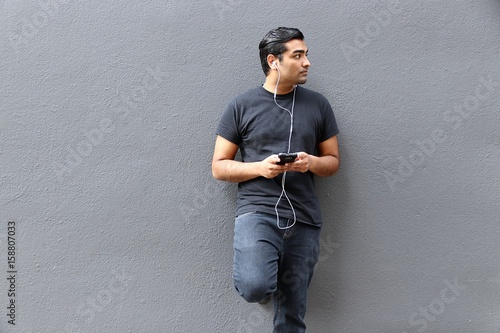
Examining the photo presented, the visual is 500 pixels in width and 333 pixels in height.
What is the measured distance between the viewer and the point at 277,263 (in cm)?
281

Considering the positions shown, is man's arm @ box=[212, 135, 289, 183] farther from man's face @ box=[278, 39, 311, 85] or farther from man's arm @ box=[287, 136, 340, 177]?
man's face @ box=[278, 39, 311, 85]

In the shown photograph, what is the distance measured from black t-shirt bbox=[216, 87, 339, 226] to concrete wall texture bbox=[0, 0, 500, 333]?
0.93 ft

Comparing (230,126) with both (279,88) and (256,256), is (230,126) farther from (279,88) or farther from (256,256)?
(256,256)

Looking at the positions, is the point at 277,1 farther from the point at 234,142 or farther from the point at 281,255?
the point at 281,255

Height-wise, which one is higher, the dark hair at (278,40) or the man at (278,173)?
the dark hair at (278,40)

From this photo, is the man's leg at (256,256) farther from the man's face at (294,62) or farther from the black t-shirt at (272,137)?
the man's face at (294,62)

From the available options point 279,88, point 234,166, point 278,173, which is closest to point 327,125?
point 279,88

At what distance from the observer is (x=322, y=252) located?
327cm

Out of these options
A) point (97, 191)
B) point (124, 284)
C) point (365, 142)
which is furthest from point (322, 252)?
point (97, 191)

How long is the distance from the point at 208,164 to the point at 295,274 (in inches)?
35.5

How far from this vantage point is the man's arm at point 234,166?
8.88 ft

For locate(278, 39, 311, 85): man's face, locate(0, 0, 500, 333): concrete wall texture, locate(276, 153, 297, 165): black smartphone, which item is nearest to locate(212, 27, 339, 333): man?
locate(278, 39, 311, 85): man's face

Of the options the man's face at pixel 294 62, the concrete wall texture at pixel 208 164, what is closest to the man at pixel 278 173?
the man's face at pixel 294 62

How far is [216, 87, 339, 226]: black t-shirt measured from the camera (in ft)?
9.45
